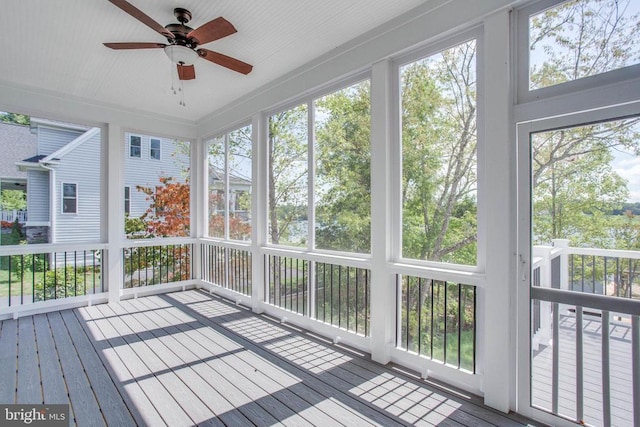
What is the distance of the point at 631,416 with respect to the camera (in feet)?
5.75

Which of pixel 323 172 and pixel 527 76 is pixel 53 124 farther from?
pixel 527 76

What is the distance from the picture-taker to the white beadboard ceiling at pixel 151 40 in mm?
2369

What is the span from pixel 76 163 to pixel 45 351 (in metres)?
2.58

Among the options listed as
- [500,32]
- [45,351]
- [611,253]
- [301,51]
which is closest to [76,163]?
[45,351]

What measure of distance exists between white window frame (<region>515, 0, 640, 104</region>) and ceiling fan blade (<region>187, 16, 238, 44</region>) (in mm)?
1846

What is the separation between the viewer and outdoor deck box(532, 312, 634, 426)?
1.79 m

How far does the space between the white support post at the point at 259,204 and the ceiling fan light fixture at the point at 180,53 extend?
1.53 m

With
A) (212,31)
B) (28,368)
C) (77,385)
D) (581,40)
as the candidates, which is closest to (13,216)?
(28,368)

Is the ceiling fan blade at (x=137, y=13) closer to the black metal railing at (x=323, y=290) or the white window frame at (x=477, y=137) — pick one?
the white window frame at (x=477, y=137)

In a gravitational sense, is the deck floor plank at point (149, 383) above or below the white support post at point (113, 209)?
below

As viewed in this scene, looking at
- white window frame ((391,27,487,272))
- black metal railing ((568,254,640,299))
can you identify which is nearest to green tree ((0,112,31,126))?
white window frame ((391,27,487,272))

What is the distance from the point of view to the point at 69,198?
427cm

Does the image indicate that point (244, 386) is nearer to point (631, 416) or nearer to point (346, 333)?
point (346, 333)

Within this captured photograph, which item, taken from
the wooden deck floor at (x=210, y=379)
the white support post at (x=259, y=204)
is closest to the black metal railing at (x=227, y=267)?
the white support post at (x=259, y=204)
